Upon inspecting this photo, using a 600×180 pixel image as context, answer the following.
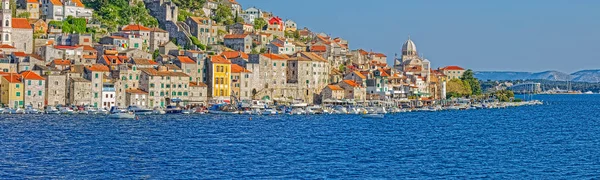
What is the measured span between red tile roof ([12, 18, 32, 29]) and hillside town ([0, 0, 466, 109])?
0.30 feet

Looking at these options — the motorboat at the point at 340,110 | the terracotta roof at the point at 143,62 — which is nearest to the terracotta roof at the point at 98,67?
the terracotta roof at the point at 143,62

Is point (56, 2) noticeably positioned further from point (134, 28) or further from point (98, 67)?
point (98, 67)

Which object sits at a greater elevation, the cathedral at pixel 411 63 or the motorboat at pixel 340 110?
the cathedral at pixel 411 63

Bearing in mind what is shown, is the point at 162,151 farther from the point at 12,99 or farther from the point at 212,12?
the point at 212,12

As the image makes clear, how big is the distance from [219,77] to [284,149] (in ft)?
136

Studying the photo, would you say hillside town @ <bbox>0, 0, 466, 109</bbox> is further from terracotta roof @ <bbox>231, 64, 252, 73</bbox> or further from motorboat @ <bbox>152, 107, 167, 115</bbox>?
motorboat @ <bbox>152, 107, 167, 115</bbox>

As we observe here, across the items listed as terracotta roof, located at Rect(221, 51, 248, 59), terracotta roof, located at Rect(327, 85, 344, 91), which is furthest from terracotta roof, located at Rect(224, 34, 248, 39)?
terracotta roof, located at Rect(327, 85, 344, 91)

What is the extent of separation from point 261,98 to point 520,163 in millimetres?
52886

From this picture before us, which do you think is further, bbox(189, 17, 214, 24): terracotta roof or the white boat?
bbox(189, 17, 214, 24): terracotta roof

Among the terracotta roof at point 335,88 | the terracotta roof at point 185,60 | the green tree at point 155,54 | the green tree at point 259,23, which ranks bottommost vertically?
the terracotta roof at point 335,88

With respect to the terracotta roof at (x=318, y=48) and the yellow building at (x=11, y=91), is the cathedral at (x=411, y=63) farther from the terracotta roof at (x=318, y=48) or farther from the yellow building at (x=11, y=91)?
the yellow building at (x=11, y=91)

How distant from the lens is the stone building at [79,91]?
3120 inches

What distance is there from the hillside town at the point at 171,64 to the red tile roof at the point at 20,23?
0.30ft

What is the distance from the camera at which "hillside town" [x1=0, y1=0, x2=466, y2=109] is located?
263 feet
